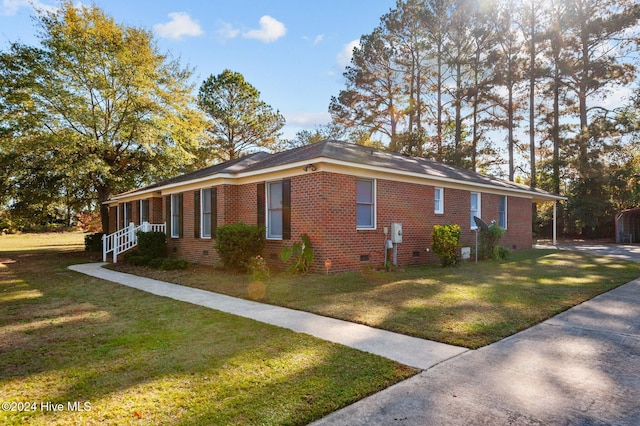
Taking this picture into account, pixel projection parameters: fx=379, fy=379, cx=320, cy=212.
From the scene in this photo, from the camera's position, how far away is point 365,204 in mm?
10719

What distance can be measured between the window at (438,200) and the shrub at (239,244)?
614 cm

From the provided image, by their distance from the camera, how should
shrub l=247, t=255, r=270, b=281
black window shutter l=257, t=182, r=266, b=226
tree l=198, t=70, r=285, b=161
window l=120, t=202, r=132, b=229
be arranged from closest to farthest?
shrub l=247, t=255, r=270, b=281 → black window shutter l=257, t=182, r=266, b=226 → window l=120, t=202, r=132, b=229 → tree l=198, t=70, r=285, b=161

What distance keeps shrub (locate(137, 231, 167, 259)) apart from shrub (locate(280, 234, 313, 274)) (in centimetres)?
653

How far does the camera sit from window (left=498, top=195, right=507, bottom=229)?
16.4 metres

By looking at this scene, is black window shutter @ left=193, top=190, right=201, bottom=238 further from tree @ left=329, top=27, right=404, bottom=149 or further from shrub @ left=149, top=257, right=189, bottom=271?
tree @ left=329, top=27, right=404, bottom=149

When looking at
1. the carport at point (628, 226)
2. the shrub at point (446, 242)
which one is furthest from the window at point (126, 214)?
the carport at point (628, 226)

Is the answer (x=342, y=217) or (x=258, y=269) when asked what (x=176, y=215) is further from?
(x=342, y=217)

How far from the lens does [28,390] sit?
3.19m

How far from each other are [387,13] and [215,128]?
15.9m

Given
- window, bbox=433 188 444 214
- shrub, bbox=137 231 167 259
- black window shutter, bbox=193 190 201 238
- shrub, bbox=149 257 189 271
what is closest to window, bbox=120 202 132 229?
shrub, bbox=137 231 167 259

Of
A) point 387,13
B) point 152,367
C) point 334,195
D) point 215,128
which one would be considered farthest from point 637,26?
point 152,367

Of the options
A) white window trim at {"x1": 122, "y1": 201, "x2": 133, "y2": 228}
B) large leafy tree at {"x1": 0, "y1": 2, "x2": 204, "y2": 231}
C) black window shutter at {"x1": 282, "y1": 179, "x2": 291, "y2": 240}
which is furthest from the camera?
white window trim at {"x1": 122, "y1": 201, "x2": 133, "y2": 228}

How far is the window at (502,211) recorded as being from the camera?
53.9ft

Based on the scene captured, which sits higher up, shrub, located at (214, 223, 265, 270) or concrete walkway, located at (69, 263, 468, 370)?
shrub, located at (214, 223, 265, 270)
